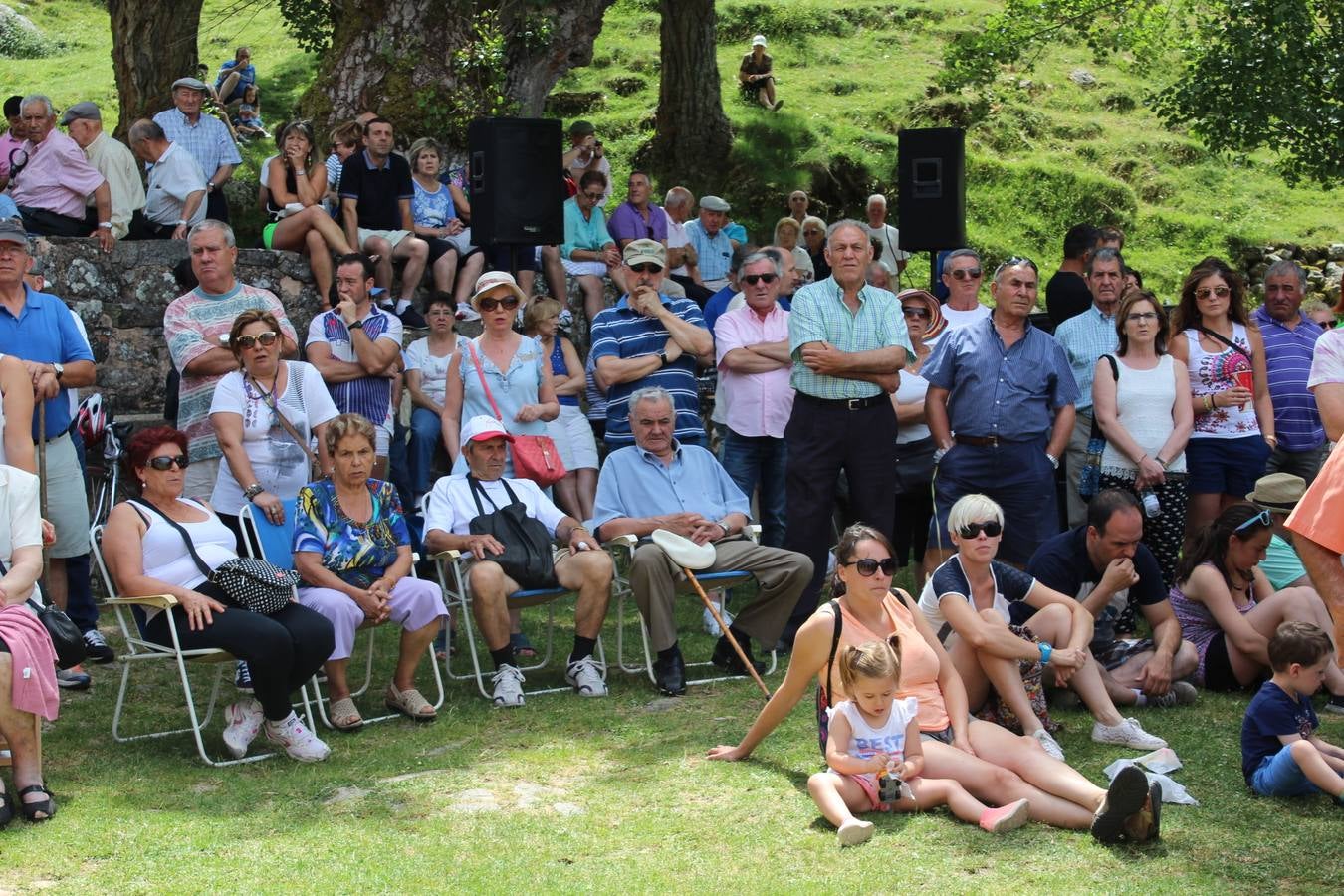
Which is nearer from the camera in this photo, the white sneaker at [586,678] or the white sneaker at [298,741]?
the white sneaker at [298,741]

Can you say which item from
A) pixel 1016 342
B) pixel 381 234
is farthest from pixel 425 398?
pixel 1016 342

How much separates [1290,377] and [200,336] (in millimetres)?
5176

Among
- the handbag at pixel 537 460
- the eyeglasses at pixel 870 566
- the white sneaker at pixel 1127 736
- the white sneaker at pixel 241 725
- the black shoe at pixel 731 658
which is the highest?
the eyeglasses at pixel 870 566

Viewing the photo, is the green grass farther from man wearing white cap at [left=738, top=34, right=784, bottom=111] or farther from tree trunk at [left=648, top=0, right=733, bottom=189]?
man wearing white cap at [left=738, top=34, right=784, bottom=111]

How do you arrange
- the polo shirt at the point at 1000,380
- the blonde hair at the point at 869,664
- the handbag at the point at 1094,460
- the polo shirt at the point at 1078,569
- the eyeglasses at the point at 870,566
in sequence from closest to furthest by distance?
the blonde hair at the point at 869,664 → the eyeglasses at the point at 870,566 → the polo shirt at the point at 1078,569 → the polo shirt at the point at 1000,380 → the handbag at the point at 1094,460

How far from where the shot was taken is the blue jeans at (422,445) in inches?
318

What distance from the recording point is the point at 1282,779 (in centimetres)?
472

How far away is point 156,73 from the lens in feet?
44.9

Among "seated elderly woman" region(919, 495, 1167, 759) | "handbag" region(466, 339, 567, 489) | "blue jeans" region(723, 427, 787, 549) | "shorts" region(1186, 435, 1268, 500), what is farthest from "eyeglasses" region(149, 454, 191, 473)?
"shorts" region(1186, 435, 1268, 500)

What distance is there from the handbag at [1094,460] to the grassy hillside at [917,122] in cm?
942

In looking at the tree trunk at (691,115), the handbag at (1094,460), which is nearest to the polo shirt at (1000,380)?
the handbag at (1094,460)

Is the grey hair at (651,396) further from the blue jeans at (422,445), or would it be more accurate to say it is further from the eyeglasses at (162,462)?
the eyeglasses at (162,462)

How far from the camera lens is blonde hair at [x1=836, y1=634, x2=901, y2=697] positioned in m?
4.46

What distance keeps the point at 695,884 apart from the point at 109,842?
1.68m
